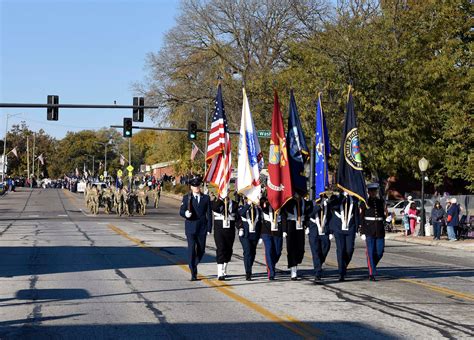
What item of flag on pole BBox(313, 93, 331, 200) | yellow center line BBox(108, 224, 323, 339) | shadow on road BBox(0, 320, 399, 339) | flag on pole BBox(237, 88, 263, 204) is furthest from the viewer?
flag on pole BBox(313, 93, 331, 200)

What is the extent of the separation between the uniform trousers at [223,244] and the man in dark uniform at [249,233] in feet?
0.76

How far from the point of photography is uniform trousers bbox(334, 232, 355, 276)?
1574cm

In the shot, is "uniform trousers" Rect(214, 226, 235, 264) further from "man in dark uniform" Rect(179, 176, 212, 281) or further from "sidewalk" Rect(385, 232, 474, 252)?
"sidewalk" Rect(385, 232, 474, 252)

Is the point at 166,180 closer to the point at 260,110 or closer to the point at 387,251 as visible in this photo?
the point at 260,110

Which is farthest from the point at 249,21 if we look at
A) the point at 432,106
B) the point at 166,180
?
the point at 166,180

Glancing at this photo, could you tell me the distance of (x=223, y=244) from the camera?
15508 millimetres

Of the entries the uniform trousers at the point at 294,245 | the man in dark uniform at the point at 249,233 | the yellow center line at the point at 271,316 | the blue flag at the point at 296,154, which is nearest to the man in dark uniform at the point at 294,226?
the uniform trousers at the point at 294,245

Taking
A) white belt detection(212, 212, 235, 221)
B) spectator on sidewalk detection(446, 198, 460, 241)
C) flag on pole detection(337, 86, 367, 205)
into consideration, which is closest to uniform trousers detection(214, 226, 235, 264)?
white belt detection(212, 212, 235, 221)

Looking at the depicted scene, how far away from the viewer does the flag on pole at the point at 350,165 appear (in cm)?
1645

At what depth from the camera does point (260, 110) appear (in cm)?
4816

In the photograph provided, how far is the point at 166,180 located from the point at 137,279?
269 feet

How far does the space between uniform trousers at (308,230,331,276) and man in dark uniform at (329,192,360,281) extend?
239 mm

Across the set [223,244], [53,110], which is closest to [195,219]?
[223,244]

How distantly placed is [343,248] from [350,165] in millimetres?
1954
